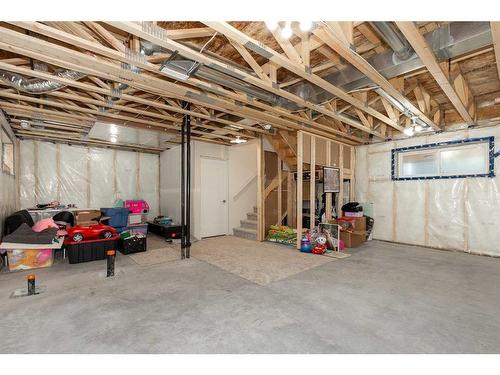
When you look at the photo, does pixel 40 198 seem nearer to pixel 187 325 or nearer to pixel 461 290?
pixel 187 325

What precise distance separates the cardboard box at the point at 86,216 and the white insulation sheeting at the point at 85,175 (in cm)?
115

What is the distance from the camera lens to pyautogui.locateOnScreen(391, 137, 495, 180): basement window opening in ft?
15.7

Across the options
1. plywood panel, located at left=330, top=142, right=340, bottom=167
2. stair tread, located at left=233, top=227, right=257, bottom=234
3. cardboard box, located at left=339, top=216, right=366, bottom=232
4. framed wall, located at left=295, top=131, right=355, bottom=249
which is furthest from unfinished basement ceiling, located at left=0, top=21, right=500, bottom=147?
stair tread, located at left=233, top=227, right=257, bottom=234

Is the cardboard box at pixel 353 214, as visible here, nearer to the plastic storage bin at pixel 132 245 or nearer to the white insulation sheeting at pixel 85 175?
the plastic storage bin at pixel 132 245

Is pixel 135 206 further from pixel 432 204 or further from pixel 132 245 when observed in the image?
pixel 432 204

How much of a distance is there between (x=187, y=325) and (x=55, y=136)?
6168 millimetres

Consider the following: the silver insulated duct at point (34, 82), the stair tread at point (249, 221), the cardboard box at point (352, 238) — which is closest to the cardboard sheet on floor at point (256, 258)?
the stair tread at point (249, 221)

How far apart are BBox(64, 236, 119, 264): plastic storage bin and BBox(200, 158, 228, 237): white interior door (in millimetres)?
2402

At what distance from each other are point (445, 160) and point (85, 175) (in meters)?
9.27

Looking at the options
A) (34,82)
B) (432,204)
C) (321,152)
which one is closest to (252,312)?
(34,82)

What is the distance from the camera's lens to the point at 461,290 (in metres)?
2.95

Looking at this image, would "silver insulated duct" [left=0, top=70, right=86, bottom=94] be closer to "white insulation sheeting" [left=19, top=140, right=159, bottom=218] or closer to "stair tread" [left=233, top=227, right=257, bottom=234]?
"white insulation sheeting" [left=19, top=140, right=159, bottom=218]

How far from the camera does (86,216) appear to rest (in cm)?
579

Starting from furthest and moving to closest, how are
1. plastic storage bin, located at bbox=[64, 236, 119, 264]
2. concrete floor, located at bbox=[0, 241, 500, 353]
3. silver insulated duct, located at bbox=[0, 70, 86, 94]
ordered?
1. plastic storage bin, located at bbox=[64, 236, 119, 264]
2. silver insulated duct, located at bbox=[0, 70, 86, 94]
3. concrete floor, located at bbox=[0, 241, 500, 353]
